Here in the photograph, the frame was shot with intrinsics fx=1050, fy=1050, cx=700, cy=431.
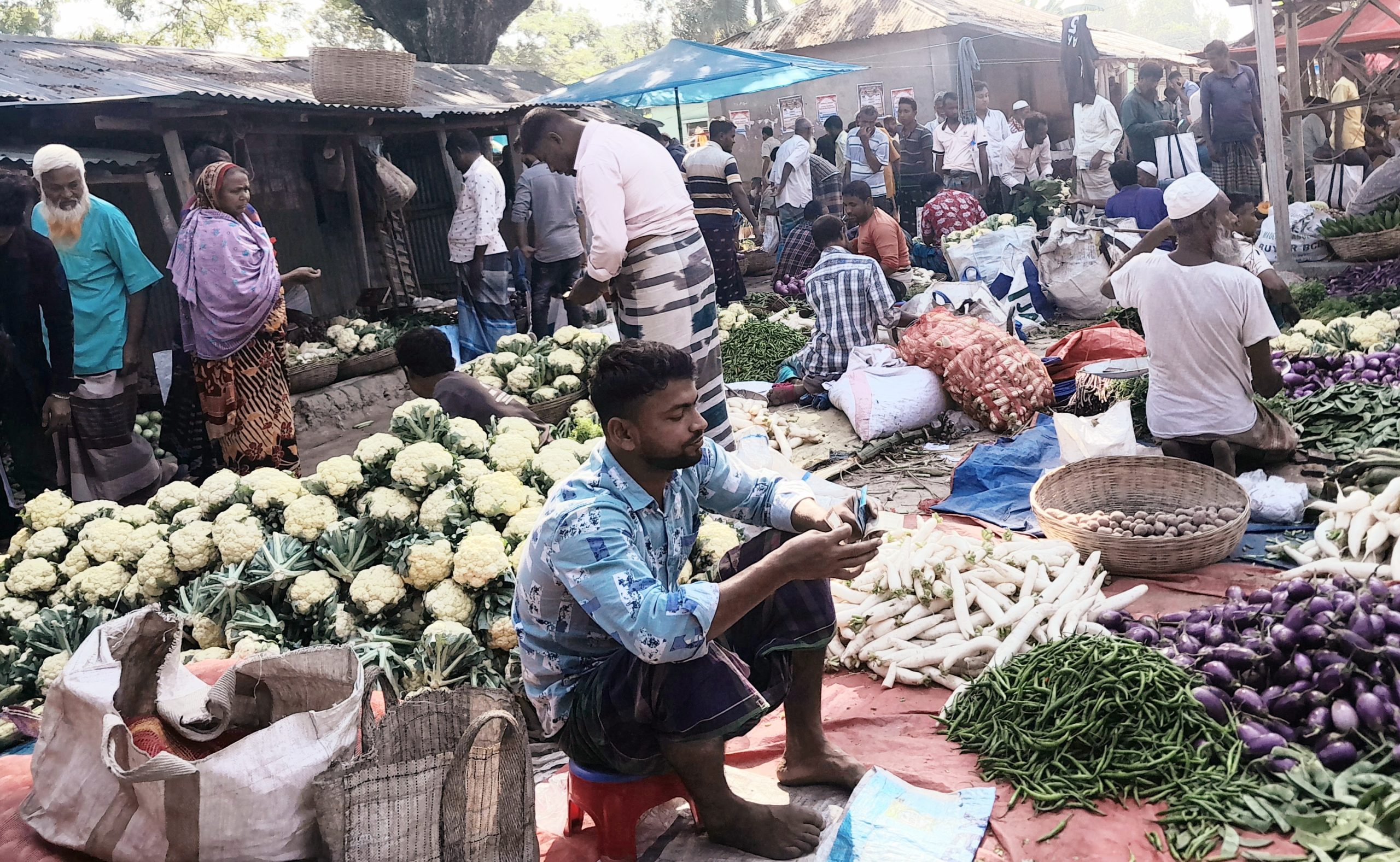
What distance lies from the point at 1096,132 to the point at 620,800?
11.3 meters

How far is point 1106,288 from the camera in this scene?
17.9 feet

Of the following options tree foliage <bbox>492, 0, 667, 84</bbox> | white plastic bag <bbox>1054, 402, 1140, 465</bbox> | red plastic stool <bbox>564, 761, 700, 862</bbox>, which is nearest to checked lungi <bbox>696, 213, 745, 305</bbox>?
white plastic bag <bbox>1054, 402, 1140, 465</bbox>

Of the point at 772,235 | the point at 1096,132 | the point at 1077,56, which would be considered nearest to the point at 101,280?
the point at 772,235

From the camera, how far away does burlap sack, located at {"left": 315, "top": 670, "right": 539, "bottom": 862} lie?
2102mm

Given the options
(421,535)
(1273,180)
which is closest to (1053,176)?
(1273,180)

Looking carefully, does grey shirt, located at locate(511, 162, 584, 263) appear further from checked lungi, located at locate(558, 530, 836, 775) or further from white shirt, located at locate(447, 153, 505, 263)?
checked lungi, located at locate(558, 530, 836, 775)

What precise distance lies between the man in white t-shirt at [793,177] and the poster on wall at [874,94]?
21.8 feet

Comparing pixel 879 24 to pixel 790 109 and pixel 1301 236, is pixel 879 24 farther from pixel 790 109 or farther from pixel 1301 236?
pixel 1301 236

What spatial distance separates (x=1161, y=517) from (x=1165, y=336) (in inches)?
36.2

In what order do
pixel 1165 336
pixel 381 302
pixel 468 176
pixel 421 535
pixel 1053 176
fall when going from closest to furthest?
pixel 421 535 < pixel 1165 336 < pixel 468 176 < pixel 381 302 < pixel 1053 176

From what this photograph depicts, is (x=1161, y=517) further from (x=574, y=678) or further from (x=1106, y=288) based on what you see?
(x=574, y=678)

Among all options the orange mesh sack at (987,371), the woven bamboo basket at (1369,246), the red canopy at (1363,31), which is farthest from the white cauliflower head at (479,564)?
the red canopy at (1363,31)

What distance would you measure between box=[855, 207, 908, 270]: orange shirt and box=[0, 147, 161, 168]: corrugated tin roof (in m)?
5.13

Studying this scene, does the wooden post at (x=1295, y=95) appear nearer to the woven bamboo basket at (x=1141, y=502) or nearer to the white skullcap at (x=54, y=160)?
the woven bamboo basket at (x=1141, y=502)
